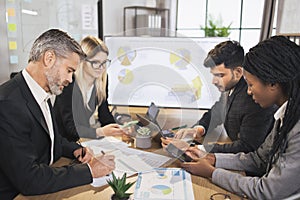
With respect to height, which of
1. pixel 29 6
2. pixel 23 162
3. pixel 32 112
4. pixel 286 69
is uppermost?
pixel 29 6

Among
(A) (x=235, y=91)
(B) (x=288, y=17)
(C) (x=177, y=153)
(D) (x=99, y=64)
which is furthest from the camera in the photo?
(B) (x=288, y=17)

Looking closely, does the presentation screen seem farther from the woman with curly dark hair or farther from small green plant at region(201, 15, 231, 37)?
small green plant at region(201, 15, 231, 37)

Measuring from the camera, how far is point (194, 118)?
1.40 m

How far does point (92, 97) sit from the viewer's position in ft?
5.22

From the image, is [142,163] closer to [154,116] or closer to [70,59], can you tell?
[154,116]

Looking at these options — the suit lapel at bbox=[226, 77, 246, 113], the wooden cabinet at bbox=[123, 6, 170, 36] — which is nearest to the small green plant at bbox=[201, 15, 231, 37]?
the wooden cabinet at bbox=[123, 6, 170, 36]

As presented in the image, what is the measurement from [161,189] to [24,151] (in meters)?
0.52

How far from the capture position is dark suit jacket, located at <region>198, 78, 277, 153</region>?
1534mm

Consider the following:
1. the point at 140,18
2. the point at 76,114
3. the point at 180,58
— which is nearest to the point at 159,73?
the point at 180,58

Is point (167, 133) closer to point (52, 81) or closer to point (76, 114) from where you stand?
point (76, 114)

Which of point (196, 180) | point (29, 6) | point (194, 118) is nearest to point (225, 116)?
point (194, 118)

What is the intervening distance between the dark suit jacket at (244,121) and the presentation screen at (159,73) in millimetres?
149

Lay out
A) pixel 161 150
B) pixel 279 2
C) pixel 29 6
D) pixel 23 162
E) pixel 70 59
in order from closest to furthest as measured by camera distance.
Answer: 1. pixel 23 162
2. pixel 70 59
3. pixel 161 150
4. pixel 29 6
5. pixel 279 2

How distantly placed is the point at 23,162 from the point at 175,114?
0.67m
